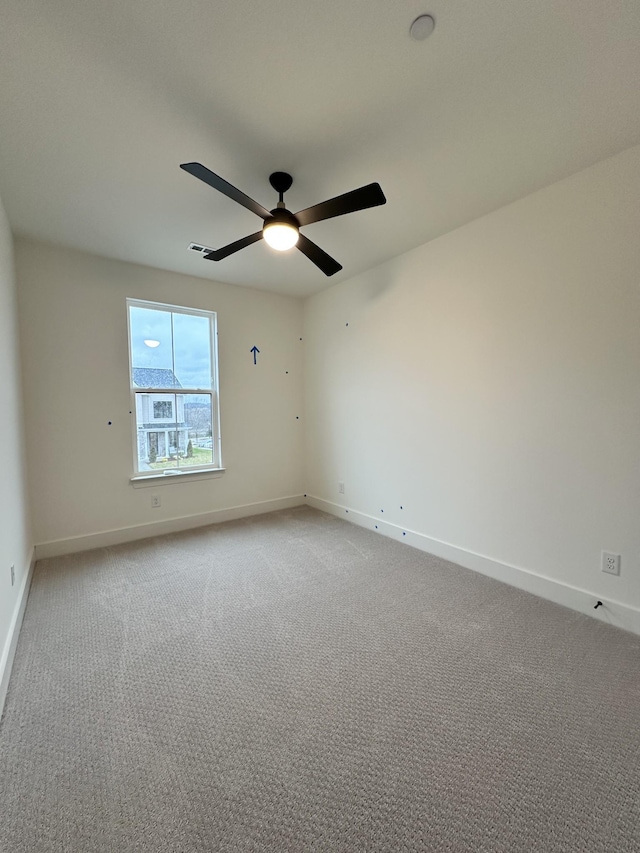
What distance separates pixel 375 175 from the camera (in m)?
2.06

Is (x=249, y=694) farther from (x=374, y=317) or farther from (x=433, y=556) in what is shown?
(x=374, y=317)

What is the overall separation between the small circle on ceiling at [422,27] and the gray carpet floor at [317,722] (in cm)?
267

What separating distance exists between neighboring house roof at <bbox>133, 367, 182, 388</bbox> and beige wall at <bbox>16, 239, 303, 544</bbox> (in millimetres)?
116

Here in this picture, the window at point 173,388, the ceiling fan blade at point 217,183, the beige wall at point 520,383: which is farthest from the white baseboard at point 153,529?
the ceiling fan blade at point 217,183

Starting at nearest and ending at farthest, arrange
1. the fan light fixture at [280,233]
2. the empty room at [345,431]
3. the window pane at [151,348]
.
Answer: the empty room at [345,431]
the fan light fixture at [280,233]
the window pane at [151,348]

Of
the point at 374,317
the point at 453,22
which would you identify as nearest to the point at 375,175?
the point at 453,22

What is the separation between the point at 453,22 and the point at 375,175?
2.69 ft

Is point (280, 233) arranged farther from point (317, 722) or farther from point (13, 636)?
point (13, 636)

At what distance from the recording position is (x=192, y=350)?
3.69 m

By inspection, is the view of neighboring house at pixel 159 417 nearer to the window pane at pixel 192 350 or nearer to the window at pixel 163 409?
the window at pixel 163 409

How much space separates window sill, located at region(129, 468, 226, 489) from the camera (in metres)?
3.36

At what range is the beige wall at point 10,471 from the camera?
69.9 inches

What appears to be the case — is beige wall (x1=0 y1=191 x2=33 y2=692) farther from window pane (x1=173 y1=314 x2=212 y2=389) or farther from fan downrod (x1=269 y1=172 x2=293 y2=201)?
fan downrod (x1=269 y1=172 x2=293 y2=201)

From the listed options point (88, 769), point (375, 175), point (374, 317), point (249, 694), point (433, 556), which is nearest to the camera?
point (88, 769)
